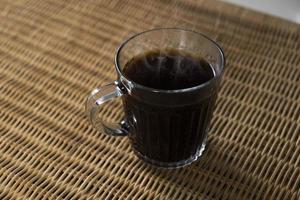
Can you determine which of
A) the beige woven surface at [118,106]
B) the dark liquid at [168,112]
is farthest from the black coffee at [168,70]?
the beige woven surface at [118,106]

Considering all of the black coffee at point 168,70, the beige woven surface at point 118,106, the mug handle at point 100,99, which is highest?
the black coffee at point 168,70

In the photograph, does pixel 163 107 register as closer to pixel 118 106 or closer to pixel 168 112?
pixel 168 112

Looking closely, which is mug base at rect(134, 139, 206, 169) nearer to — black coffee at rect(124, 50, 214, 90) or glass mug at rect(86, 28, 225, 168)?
glass mug at rect(86, 28, 225, 168)

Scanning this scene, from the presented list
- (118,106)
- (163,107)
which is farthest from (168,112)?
(118,106)

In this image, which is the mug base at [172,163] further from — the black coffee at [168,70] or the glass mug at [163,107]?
the black coffee at [168,70]

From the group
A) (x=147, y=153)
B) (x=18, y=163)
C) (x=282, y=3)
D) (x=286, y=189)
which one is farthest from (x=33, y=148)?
(x=282, y=3)

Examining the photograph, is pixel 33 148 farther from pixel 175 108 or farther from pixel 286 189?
pixel 286 189

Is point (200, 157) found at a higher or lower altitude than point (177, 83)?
lower
